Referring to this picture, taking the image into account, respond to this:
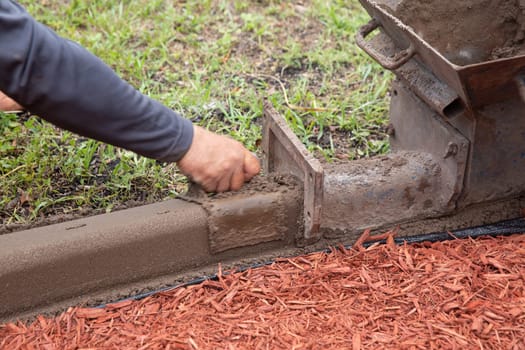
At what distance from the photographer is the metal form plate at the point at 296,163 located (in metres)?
2.56

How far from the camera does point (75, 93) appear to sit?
200 centimetres

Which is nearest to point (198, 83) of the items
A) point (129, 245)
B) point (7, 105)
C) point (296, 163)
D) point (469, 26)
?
point (7, 105)

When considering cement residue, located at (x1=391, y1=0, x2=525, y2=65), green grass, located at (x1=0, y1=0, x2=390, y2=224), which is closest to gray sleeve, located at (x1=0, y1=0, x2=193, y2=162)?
green grass, located at (x1=0, y1=0, x2=390, y2=224)

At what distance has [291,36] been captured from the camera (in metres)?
4.75

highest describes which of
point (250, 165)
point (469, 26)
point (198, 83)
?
point (469, 26)

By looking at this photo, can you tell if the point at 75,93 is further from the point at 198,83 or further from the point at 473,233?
the point at 198,83

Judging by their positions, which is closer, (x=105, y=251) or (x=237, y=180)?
(x=105, y=251)

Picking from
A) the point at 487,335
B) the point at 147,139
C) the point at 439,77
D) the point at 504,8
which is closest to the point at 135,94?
the point at 147,139

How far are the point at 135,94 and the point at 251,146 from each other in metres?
1.55

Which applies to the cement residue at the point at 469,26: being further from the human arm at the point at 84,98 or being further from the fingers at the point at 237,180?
the human arm at the point at 84,98

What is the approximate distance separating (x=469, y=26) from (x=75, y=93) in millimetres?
1788

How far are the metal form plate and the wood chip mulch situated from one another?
0.53 ft

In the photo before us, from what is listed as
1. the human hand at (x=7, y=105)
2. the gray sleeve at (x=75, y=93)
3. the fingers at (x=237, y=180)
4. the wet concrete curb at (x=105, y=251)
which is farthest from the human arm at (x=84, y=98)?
the human hand at (x=7, y=105)

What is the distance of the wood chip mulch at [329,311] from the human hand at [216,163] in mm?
363
